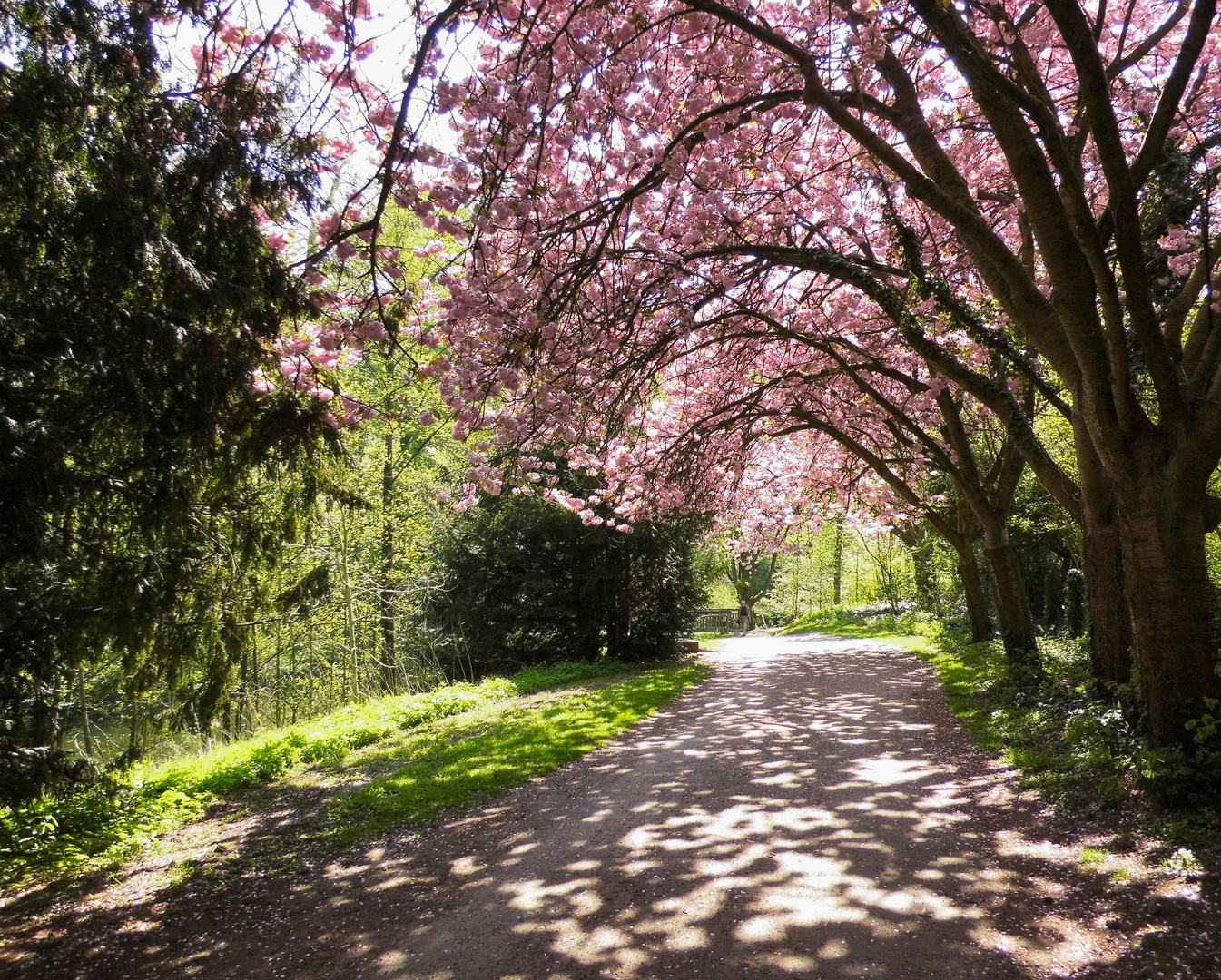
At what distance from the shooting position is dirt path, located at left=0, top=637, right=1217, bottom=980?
3324 millimetres

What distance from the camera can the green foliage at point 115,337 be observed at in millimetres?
3818

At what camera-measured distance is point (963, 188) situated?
5770 mm

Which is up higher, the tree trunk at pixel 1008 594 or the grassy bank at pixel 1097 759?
the tree trunk at pixel 1008 594

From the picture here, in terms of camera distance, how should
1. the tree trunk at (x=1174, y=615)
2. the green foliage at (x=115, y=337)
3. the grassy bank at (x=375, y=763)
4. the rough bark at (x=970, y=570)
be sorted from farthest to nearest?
1. the rough bark at (x=970, y=570)
2. the grassy bank at (x=375, y=763)
3. the tree trunk at (x=1174, y=615)
4. the green foliage at (x=115, y=337)

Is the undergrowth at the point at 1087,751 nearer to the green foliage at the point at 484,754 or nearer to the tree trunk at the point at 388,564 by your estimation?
the green foliage at the point at 484,754

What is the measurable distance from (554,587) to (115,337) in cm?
1247

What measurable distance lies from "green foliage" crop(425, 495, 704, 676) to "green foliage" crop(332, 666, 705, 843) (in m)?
4.28

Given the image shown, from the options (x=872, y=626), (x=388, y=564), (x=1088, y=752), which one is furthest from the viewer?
(x=872, y=626)

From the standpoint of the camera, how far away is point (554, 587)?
1609 centimetres

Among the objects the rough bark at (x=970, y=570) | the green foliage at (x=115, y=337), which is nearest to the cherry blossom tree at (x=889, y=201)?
the green foliage at (x=115, y=337)

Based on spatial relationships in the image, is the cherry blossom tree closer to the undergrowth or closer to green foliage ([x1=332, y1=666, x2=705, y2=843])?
the undergrowth

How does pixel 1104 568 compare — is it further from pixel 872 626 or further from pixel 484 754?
pixel 872 626

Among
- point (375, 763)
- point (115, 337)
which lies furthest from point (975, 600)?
point (115, 337)

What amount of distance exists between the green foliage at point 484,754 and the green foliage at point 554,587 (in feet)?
14.0
